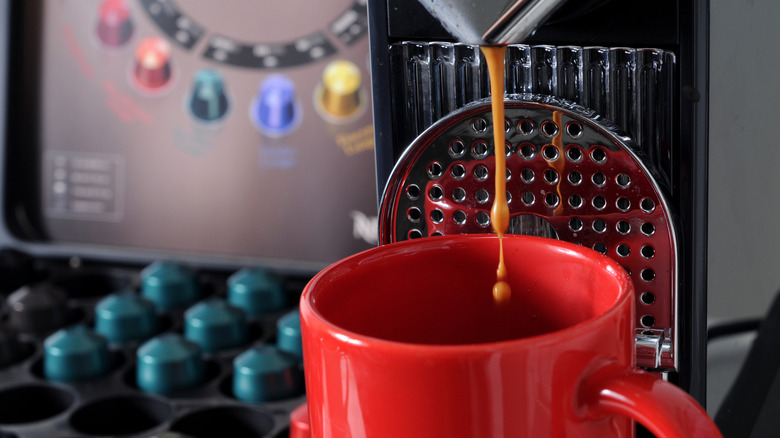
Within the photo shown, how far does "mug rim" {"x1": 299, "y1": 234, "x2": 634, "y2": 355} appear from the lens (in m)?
0.21

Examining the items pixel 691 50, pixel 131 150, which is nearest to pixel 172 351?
pixel 131 150

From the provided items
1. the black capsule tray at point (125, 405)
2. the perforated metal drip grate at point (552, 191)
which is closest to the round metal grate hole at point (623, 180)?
the perforated metal drip grate at point (552, 191)

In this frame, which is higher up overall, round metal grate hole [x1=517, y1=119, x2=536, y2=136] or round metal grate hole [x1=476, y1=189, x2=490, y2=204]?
round metal grate hole [x1=517, y1=119, x2=536, y2=136]

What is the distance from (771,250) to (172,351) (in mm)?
305

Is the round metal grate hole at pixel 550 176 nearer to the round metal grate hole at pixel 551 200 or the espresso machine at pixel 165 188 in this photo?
the round metal grate hole at pixel 551 200

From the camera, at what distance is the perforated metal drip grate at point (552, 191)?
10.9 inches

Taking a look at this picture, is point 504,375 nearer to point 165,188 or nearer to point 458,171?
point 458,171

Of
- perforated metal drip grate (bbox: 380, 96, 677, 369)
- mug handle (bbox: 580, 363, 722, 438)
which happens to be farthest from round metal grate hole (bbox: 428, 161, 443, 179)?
mug handle (bbox: 580, 363, 722, 438)

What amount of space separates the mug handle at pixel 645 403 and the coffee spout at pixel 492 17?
94mm

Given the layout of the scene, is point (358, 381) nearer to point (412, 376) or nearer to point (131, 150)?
point (412, 376)

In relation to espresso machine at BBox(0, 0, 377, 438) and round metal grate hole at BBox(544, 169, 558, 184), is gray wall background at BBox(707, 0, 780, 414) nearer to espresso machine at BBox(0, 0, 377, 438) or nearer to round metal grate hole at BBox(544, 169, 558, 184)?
round metal grate hole at BBox(544, 169, 558, 184)

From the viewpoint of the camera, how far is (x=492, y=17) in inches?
9.1

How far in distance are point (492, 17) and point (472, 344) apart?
89mm

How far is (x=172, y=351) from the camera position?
0.47 metres
